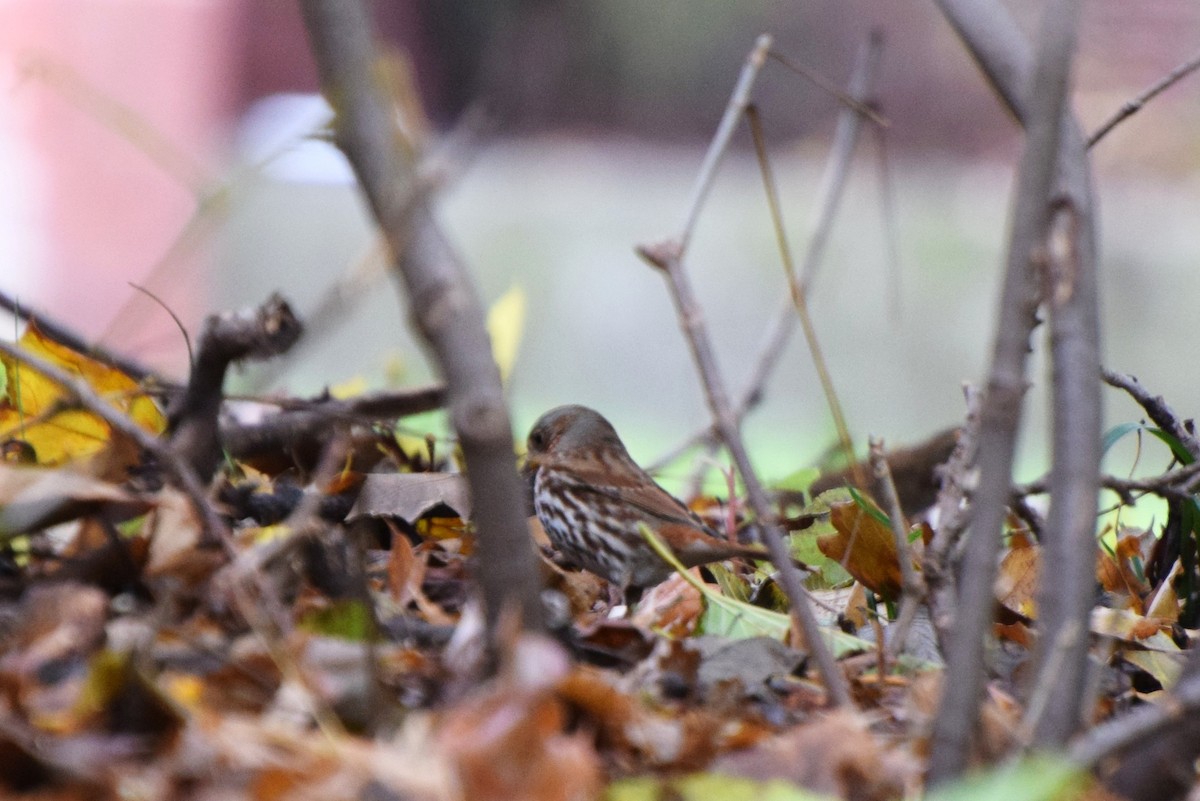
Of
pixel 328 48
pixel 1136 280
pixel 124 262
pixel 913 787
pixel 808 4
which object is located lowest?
pixel 913 787

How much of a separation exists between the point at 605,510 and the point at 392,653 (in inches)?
36.6

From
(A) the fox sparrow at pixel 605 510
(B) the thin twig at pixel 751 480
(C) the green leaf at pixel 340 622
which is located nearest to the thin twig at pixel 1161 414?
(A) the fox sparrow at pixel 605 510

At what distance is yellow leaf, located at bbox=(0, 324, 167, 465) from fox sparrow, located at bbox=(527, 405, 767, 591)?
1.44ft

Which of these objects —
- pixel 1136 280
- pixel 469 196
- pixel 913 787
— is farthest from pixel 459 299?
pixel 469 196

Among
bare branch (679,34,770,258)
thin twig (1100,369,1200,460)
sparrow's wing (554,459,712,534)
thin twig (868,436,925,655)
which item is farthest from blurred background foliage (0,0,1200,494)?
thin twig (868,436,925,655)

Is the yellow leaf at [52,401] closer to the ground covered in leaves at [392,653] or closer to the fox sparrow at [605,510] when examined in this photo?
the ground covered in leaves at [392,653]

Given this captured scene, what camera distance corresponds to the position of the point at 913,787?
90 cm

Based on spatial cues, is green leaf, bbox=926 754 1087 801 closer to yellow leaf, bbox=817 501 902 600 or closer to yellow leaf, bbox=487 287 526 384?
yellow leaf, bbox=817 501 902 600

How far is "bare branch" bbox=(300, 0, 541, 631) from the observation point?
32.1 inches

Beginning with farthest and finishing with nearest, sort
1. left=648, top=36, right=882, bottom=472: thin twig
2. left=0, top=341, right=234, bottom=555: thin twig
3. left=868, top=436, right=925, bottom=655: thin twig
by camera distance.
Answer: left=648, top=36, right=882, bottom=472: thin twig → left=868, top=436, right=925, bottom=655: thin twig → left=0, top=341, right=234, bottom=555: thin twig

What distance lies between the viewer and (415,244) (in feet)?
2.68

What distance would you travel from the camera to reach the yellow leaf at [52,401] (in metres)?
1.36

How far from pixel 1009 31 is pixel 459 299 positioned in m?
0.47

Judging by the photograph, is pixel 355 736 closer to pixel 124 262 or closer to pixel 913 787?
pixel 913 787
